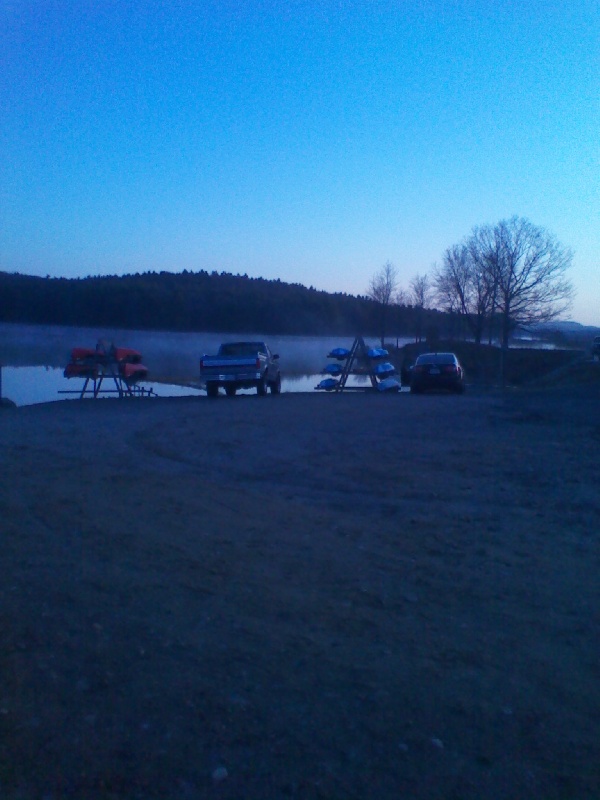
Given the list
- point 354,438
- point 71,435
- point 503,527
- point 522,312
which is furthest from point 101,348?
point 522,312

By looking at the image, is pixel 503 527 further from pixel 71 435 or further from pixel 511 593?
pixel 71 435

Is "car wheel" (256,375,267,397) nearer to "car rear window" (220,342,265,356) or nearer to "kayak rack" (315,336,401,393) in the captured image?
"car rear window" (220,342,265,356)

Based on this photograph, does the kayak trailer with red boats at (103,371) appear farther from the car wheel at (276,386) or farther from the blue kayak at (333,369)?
the blue kayak at (333,369)

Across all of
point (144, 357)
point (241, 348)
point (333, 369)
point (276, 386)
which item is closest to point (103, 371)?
point (241, 348)

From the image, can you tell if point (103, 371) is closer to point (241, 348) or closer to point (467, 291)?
point (241, 348)

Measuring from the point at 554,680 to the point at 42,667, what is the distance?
2842 millimetres

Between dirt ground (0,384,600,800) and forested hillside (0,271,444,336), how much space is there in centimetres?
5447

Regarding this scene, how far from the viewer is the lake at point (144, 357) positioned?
113ft

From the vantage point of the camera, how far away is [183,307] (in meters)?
72.9

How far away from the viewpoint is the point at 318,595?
18.9 feet

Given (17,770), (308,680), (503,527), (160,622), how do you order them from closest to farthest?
(17,770) → (308,680) → (160,622) → (503,527)

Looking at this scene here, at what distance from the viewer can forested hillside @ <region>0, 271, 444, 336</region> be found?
205 feet

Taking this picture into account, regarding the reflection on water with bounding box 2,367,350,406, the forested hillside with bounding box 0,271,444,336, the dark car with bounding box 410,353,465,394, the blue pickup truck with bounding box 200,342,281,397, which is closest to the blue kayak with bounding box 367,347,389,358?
the dark car with bounding box 410,353,465,394

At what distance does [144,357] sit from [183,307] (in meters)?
21.8
